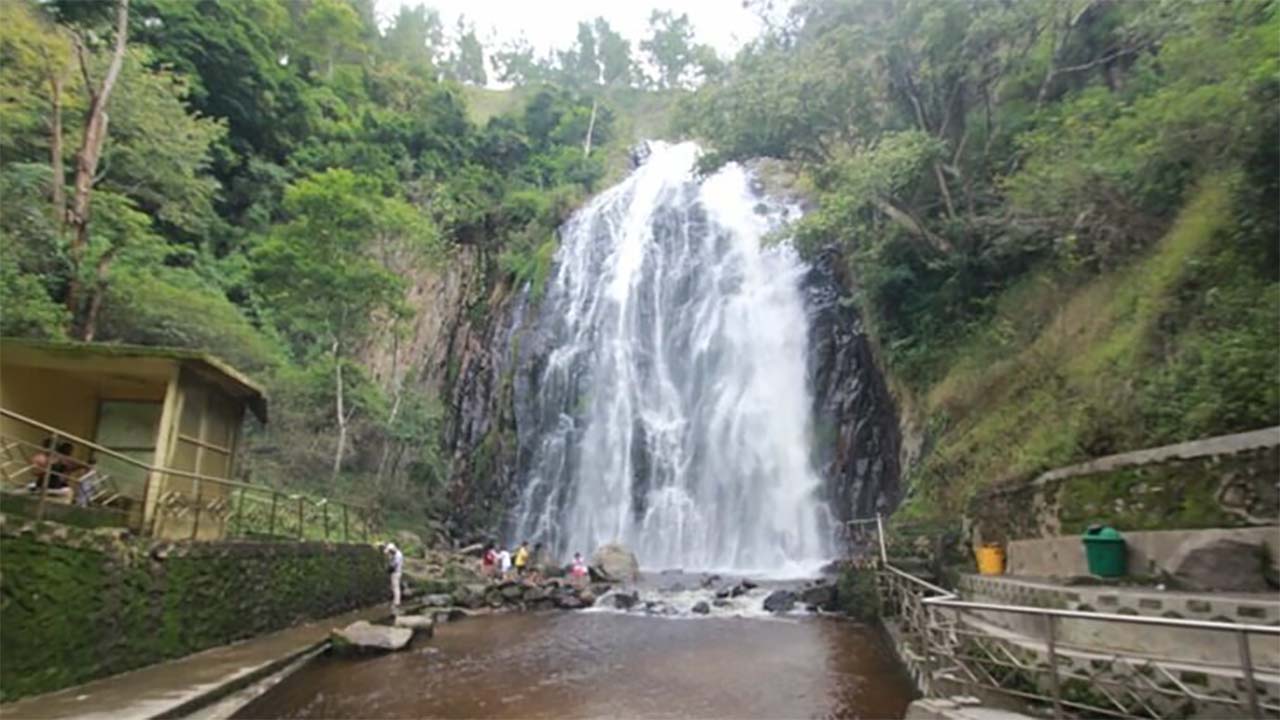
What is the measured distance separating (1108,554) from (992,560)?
9.45 ft

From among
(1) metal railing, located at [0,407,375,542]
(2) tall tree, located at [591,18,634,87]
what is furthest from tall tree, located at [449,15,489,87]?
(1) metal railing, located at [0,407,375,542]

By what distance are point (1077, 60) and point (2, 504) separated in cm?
1795

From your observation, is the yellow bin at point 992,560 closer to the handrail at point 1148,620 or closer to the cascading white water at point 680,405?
the handrail at point 1148,620

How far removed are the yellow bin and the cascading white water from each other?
26.3 ft

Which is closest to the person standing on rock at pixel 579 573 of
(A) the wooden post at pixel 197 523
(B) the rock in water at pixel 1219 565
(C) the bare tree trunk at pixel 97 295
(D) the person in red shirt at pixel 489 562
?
(D) the person in red shirt at pixel 489 562

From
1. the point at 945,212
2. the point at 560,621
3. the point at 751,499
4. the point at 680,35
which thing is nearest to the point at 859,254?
the point at 945,212

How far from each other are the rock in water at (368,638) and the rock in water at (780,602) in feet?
19.4

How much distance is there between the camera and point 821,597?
488 inches

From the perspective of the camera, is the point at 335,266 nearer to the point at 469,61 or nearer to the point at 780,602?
the point at 780,602

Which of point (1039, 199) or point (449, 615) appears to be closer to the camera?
point (1039, 199)

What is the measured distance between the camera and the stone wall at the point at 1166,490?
5.43 metres

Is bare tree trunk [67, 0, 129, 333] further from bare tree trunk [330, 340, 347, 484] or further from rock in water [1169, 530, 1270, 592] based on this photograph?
rock in water [1169, 530, 1270, 592]

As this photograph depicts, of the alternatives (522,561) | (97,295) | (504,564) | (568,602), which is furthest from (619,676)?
(97,295)

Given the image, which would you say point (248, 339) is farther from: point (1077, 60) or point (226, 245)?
point (1077, 60)
